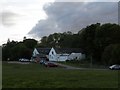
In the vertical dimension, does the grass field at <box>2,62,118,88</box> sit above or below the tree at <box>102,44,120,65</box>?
below

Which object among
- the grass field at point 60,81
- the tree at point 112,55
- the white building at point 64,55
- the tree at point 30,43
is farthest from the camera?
the tree at point 30,43

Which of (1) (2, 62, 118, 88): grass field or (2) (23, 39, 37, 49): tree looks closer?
(1) (2, 62, 118, 88): grass field

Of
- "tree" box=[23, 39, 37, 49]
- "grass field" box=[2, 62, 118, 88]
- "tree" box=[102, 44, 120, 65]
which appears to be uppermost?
"tree" box=[23, 39, 37, 49]

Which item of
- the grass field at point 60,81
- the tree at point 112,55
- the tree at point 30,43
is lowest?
the grass field at point 60,81

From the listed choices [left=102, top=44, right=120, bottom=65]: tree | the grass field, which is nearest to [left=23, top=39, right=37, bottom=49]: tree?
[left=102, top=44, right=120, bottom=65]: tree

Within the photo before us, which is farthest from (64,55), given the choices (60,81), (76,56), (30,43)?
(60,81)

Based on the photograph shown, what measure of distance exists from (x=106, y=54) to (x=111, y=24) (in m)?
21.5

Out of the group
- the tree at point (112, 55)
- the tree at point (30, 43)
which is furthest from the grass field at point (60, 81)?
the tree at point (30, 43)

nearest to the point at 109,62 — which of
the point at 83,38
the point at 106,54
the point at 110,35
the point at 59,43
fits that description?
the point at 106,54

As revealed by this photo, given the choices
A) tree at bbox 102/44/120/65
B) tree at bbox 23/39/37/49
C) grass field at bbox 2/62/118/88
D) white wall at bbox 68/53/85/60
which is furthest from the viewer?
tree at bbox 23/39/37/49

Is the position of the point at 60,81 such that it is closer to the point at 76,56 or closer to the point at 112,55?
the point at 112,55

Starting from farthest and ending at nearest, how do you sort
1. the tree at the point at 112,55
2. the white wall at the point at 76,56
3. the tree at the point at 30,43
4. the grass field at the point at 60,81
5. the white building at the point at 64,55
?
the tree at the point at 30,43 → the white wall at the point at 76,56 → the white building at the point at 64,55 → the tree at the point at 112,55 → the grass field at the point at 60,81

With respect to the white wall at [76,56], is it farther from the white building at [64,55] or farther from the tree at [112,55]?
the tree at [112,55]

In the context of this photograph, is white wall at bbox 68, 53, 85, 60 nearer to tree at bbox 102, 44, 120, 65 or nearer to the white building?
the white building
